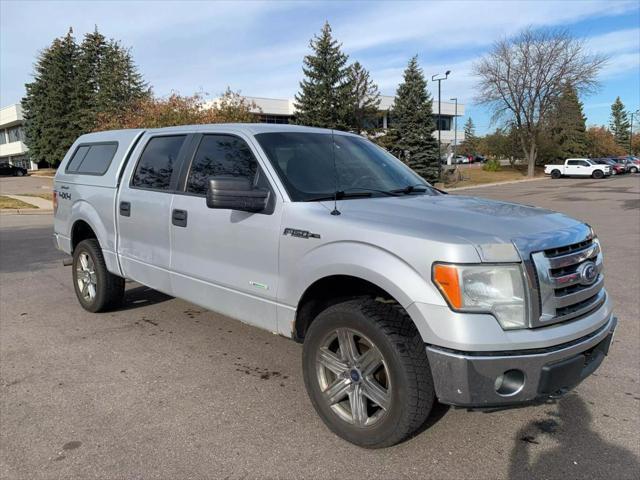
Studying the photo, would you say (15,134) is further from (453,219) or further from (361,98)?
(453,219)

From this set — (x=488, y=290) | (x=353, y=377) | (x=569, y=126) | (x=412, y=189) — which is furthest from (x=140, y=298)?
(x=569, y=126)

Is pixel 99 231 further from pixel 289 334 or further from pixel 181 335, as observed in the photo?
pixel 289 334

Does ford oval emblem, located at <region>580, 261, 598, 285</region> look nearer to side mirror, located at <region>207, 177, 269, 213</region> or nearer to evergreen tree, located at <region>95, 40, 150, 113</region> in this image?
side mirror, located at <region>207, 177, 269, 213</region>

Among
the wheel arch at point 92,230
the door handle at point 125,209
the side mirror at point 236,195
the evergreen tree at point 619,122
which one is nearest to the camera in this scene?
the side mirror at point 236,195

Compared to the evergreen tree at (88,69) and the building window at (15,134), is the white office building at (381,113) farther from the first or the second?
the building window at (15,134)

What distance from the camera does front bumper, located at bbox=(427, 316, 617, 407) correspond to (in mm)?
2539

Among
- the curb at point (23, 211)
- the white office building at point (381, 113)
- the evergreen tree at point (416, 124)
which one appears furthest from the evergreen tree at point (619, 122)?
the curb at point (23, 211)

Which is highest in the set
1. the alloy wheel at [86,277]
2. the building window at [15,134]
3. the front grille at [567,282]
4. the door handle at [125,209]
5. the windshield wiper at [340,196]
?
the building window at [15,134]

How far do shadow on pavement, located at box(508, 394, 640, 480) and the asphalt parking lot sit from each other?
1cm

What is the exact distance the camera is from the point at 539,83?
159 feet

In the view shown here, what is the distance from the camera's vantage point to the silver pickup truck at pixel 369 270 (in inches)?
102

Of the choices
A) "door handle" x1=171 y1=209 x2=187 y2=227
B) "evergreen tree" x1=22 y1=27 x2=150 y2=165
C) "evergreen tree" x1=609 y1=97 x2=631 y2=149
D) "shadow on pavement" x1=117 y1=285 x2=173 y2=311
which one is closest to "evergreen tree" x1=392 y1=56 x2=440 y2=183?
"evergreen tree" x1=22 y1=27 x2=150 y2=165

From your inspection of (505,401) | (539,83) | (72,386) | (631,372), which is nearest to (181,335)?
(72,386)

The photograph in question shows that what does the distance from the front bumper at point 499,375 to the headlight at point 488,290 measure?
7.1 inches
